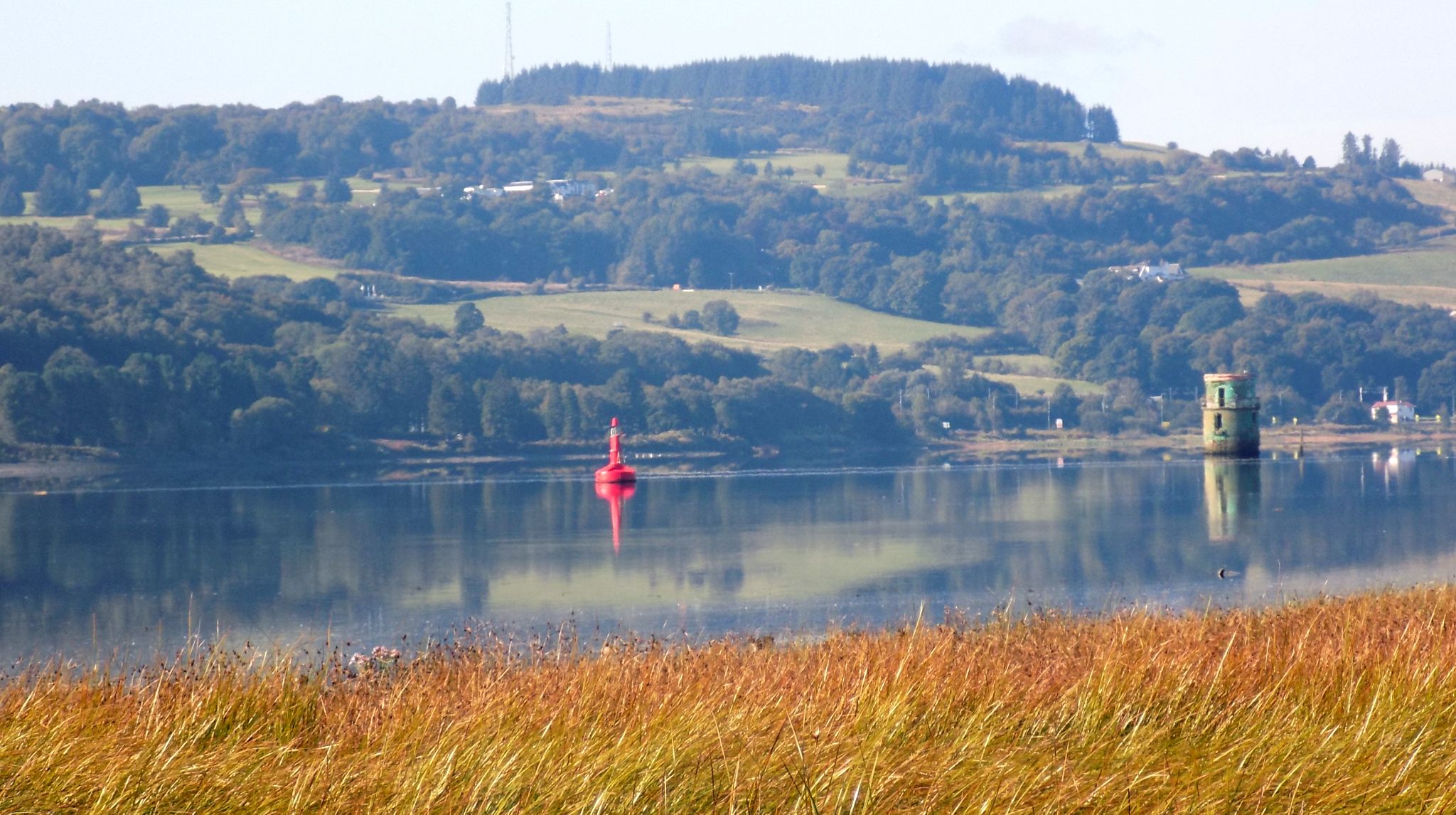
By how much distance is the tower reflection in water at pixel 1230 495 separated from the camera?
36.4 meters

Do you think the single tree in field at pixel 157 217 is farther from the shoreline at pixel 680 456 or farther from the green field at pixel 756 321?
the shoreline at pixel 680 456

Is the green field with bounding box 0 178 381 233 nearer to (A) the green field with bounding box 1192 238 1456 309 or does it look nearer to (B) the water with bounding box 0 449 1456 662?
(B) the water with bounding box 0 449 1456 662

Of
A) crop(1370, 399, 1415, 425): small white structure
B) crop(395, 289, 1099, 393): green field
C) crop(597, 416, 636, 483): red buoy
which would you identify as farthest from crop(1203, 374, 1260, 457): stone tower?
crop(1370, 399, 1415, 425): small white structure

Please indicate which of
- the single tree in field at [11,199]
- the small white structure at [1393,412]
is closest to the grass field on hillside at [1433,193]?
the small white structure at [1393,412]

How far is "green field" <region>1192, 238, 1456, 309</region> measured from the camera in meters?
130

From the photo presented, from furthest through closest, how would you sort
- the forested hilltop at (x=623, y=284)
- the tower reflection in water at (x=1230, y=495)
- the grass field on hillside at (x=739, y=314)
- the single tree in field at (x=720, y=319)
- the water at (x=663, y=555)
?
the single tree in field at (x=720, y=319) < the grass field on hillside at (x=739, y=314) < the forested hilltop at (x=623, y=284) < the tower reflection in water at (x=1230, y=495) < the water at (x=663, y=555)

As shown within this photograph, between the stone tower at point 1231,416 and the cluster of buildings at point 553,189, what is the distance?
117 metres

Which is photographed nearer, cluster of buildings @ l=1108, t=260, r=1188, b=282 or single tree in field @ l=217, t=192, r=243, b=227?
single tree in field @ l=217, t=192, r=243, b=227

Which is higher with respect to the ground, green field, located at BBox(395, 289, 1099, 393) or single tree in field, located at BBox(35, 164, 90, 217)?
single tree in field, located at BBox(35, 164, 90, 217)

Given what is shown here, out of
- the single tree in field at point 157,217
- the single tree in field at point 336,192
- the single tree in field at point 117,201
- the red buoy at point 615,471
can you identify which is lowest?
the red buoy at point 615,471

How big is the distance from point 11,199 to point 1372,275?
372ft

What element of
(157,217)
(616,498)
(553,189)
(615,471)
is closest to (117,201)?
(157,217)

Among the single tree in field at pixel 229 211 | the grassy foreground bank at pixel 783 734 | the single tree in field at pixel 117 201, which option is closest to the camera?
the grassy foreground bank at pixel 783 734

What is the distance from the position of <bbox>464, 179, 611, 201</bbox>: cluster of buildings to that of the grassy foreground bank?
533ft
